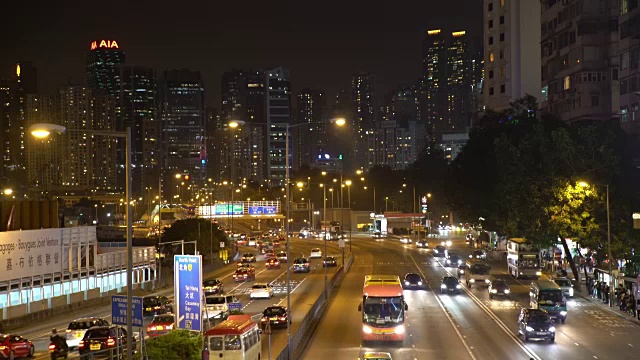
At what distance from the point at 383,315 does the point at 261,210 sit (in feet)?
301

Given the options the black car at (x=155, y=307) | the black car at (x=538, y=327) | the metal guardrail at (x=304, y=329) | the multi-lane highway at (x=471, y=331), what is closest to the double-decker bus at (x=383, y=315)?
the multi-lane highway at (x=471, y=331)

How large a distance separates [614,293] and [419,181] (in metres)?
132

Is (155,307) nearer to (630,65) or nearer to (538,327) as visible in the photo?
(538,327)

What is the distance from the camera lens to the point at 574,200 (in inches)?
2547

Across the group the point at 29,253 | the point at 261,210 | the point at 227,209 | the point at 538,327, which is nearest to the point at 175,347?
the point at 538,327

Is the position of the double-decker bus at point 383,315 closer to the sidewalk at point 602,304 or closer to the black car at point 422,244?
the sidewalk at point 602,304

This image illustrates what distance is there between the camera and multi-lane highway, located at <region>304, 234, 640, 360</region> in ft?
118

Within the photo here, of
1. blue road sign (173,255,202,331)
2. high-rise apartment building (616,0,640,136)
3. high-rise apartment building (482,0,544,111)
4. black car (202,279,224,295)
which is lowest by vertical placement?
black car (202,279,224,295)

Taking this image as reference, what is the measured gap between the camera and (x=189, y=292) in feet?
104

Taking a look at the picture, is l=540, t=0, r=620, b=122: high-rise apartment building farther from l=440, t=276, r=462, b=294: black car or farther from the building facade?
l=440, t=276, r=462, b=294: black car

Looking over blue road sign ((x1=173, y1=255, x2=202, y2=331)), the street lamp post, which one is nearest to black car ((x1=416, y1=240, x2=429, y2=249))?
blue road sign ((x1=173, y1=255, x2=202, y2=331))

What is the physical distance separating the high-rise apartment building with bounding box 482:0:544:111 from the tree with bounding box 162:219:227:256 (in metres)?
46.6

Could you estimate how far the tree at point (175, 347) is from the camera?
25.7 m

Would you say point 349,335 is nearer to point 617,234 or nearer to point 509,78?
point 617,234
